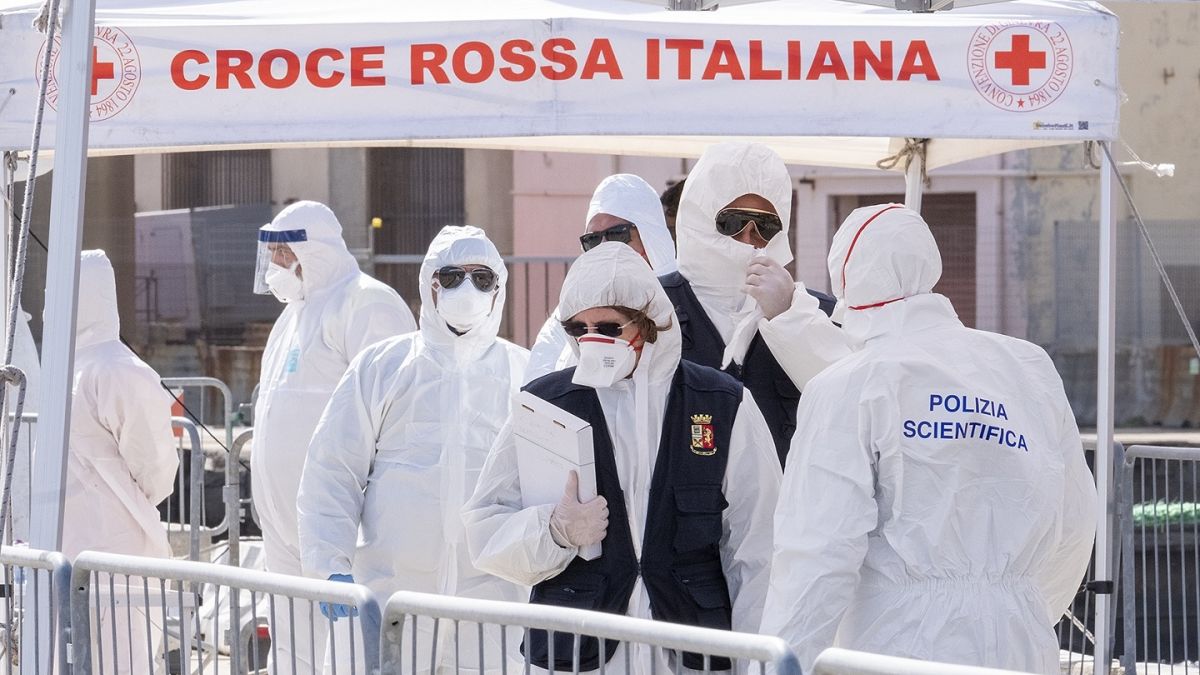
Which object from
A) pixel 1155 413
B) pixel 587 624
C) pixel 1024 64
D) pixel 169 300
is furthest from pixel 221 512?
pixel 1155 413

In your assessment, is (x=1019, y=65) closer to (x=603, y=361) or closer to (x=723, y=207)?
(x=723, y=207)

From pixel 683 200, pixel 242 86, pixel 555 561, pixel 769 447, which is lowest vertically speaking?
pixel 555 561

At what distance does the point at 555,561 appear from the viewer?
12.0ft

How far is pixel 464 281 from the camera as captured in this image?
5258 millimetres

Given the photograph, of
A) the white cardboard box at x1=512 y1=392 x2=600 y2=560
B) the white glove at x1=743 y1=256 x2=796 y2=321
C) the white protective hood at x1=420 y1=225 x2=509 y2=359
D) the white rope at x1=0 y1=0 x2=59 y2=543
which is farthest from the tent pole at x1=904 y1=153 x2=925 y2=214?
the white rope at x1=0 y1=0 x2=59 y2=543

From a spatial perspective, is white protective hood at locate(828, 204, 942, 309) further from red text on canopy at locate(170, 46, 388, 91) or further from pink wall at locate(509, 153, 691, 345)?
pink wall at locate(509, 153, 691, 345)

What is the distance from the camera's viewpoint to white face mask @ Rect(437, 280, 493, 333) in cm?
518

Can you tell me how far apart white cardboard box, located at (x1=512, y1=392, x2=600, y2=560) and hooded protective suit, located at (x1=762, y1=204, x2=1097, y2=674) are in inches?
17.9

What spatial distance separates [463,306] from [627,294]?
1499 millimetres

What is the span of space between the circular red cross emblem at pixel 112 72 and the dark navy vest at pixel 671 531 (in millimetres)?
1679

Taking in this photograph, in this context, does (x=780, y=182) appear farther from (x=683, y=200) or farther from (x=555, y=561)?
(x=555, y=561)

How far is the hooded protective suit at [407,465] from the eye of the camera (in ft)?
16.1

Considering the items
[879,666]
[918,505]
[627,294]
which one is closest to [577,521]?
[627,294]

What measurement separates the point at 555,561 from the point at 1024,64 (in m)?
2.00
